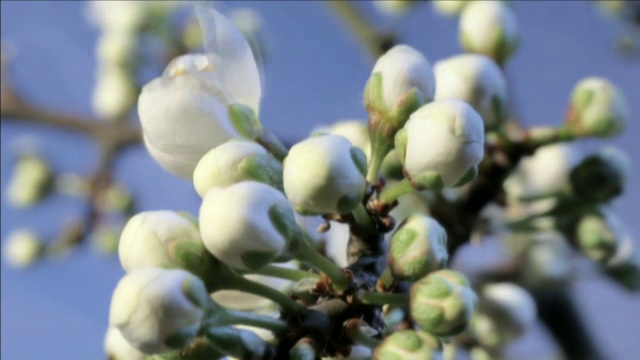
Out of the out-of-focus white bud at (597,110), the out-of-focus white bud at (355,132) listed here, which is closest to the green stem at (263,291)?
the out-of-focus white bud at (355,132)

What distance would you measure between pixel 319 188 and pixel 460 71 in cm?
32

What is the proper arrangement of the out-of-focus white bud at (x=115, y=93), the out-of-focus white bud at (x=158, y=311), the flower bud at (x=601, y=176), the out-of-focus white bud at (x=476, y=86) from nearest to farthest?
the out-of-focus white bud at (x=158, y=311)
the out-of-focus white bud at (x=476, y=86)
the flower bud at (x=601, y=176)
the out-of-focus white bud at (x=115, y=93)

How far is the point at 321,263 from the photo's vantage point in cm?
63

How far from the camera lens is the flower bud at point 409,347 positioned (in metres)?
0.59

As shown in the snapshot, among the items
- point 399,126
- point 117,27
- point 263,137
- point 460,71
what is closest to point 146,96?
point 263,137

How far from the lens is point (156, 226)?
0.60 m

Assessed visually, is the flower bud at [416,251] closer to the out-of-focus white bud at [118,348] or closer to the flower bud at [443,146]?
the flower bud at [443,146]

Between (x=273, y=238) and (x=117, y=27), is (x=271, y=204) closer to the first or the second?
(x=273, y=238)

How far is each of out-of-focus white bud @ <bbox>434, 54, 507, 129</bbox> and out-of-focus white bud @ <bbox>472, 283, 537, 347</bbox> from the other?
28cm

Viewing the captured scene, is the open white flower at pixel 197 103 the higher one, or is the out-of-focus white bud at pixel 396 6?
the out-of-focus white bud at pixel 396 6

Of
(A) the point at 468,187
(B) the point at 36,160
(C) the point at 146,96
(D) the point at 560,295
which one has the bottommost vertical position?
(D) the point at 560,295

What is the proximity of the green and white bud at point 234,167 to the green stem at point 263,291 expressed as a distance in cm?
7

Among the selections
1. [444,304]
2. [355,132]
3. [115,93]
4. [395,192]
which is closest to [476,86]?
[355,132]

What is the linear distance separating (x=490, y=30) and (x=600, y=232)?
0.85ft
